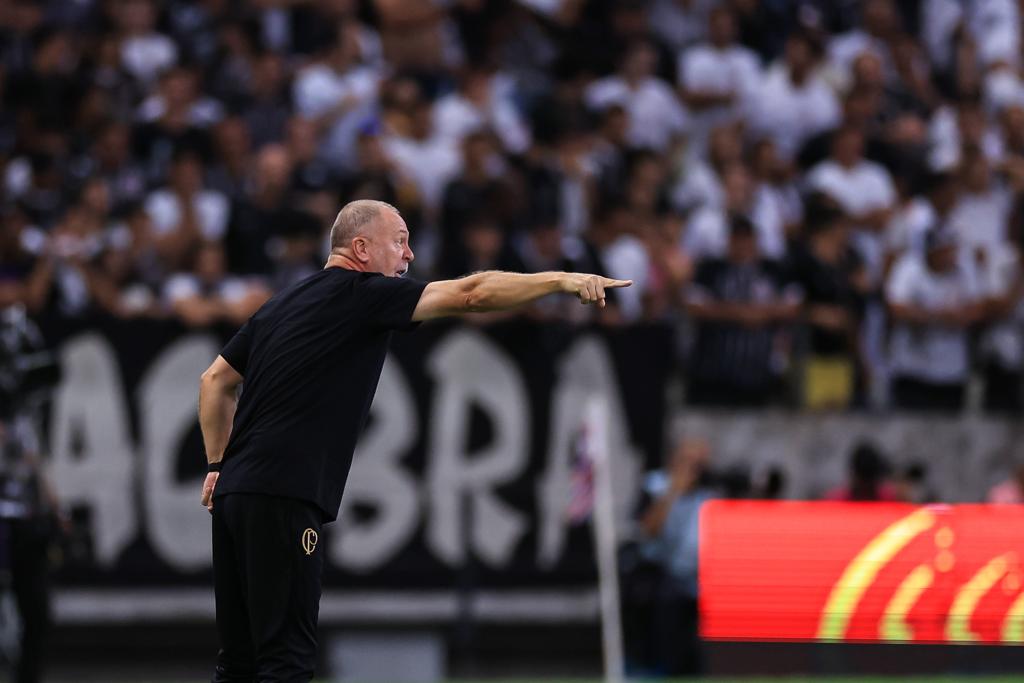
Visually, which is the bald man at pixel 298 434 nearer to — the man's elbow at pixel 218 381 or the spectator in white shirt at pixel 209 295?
the man's elbow at pixel 218 381

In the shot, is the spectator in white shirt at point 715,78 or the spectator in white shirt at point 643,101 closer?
the spectator in white shirt at point 643,101

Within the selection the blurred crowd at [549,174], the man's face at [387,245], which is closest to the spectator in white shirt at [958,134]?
the blurred crowd at [549,174]

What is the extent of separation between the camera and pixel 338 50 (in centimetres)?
1648

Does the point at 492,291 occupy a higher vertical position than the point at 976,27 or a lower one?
lower

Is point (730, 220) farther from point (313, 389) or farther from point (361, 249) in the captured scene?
point (313, 389)

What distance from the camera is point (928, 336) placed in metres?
15.9

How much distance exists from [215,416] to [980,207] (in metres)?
10.4

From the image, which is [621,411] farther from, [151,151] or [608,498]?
[151,151]

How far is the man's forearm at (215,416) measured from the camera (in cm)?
802

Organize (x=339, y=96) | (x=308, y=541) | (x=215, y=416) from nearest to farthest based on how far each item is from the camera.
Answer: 1. (x=308, y=541)
2. (x=215, y=416)
3. (x=339, y=96)

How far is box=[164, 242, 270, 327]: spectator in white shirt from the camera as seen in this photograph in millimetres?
14484

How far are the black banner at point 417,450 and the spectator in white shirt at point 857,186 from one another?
2.43 metres

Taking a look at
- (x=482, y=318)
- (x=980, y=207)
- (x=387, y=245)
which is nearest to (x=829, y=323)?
(x=980, y=207)

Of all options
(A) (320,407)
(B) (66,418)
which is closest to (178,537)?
(B) (66,418)
